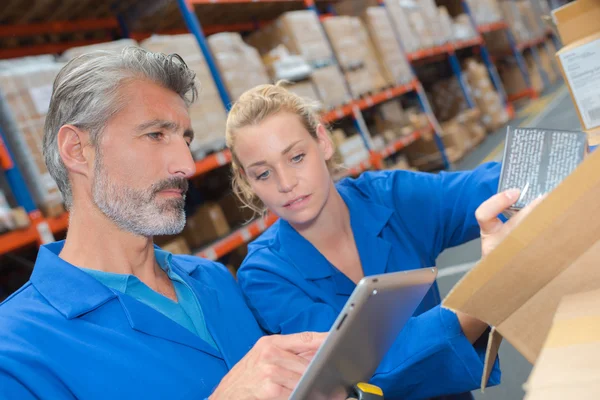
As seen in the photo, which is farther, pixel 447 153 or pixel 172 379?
pixel 447 153

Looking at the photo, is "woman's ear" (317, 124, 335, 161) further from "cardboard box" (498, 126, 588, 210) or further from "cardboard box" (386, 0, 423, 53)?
"cardboard box" (386, 0, 423, 53)

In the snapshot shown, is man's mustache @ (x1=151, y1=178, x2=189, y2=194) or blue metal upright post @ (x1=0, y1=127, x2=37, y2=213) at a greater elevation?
blue metal upright post @ (x1=0, y1=127, x2=37, y2=213)

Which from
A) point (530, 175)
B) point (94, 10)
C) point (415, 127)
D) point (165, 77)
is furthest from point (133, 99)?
point (415, 127)

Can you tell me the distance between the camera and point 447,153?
21.2 feet

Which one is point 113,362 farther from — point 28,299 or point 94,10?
point 94,10

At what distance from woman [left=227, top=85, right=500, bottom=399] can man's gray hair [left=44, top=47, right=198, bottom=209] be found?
0.44 m

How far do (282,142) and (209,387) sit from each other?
0.79 metres

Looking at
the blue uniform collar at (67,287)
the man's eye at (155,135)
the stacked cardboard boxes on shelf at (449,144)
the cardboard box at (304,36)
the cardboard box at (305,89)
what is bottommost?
the stacked cardboard boxes on shelf at (449,144)

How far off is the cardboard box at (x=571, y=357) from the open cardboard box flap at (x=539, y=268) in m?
0.04

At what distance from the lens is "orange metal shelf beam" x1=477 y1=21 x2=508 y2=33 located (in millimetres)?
8368

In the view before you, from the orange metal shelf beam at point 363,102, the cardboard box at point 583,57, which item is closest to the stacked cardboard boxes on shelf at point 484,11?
the orange metal shelf beam at point 363,102

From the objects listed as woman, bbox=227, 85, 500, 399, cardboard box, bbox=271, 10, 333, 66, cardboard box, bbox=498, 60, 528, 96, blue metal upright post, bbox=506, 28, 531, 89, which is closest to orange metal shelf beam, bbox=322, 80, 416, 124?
cardboard box, bbox=271, 10, 333, 66

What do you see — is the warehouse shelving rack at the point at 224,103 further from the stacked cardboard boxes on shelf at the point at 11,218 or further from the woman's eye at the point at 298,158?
the woman's eye at the point at 298,158

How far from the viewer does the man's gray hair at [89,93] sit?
4.36 ft
